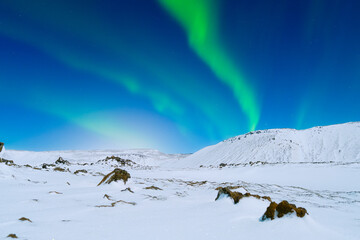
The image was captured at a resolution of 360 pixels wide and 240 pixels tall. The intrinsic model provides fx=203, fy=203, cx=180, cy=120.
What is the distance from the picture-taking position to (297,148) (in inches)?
1108

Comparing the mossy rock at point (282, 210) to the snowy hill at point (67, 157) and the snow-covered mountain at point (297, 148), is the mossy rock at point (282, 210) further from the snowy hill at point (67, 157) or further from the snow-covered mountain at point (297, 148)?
the snow-covered mountain at point (297, 148)

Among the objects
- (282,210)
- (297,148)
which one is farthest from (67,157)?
(282,210)

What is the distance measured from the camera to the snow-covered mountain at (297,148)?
2517cm

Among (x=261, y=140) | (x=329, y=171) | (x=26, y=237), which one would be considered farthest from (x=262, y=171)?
(x=261, y=140)

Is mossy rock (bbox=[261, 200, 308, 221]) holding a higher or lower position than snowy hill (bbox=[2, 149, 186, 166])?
lower

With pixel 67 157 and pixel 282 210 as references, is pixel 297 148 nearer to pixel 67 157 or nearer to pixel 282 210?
pixel 282 210

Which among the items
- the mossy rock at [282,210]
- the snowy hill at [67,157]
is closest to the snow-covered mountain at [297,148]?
the snowy hill at [67,157]

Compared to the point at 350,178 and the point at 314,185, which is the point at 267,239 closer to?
the point at 314,185

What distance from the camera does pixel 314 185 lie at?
419 inches

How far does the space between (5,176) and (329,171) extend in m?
16.5

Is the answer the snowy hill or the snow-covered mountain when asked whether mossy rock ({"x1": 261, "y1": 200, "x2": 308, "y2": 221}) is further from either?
the snow-covered mountain

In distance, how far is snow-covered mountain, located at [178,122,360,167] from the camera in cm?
2517

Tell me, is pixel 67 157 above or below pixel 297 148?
above

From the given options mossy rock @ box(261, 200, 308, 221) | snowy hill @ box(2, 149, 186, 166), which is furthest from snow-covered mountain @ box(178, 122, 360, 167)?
mossy rock @ box(261, 200, 308, 221)
